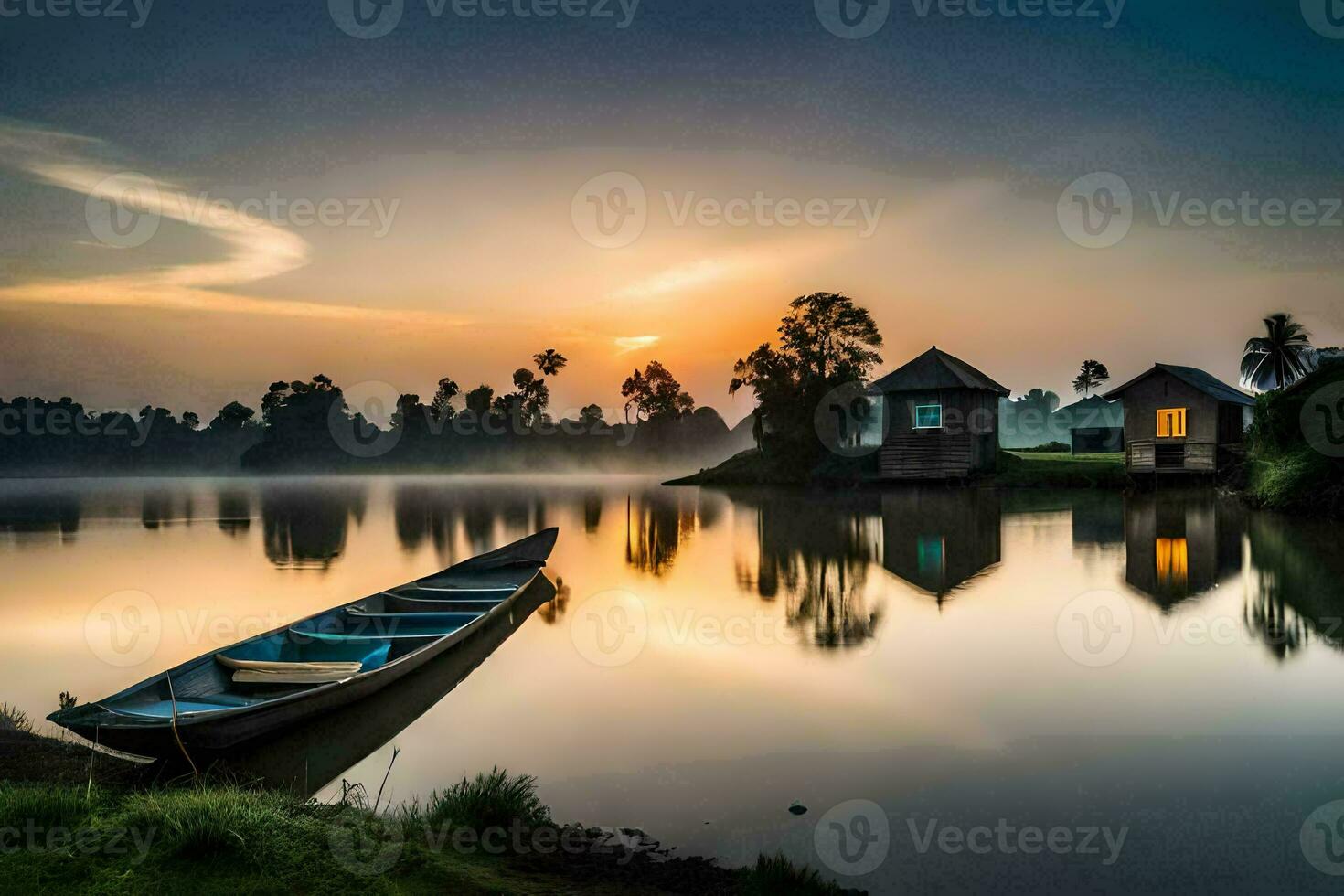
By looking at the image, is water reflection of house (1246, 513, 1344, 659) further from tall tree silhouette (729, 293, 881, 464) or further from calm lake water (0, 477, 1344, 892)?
tall tree silhouette (729, 293, 881, 464)

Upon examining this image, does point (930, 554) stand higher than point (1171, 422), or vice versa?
point (1171, 422)

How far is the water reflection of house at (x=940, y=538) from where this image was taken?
22.2 meters

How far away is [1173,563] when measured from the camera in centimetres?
2245

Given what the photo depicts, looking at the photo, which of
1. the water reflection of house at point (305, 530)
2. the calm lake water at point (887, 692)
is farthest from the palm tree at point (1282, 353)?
the water reflection of house at point (305, 530)

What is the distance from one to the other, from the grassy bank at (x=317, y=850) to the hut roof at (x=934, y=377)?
4587 centimetres

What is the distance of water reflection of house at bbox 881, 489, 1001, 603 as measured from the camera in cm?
2223

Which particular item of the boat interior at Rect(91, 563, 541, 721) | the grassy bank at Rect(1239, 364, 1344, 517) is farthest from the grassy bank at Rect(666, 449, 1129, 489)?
the boat interior at Rect(91, 563, 541, 721)

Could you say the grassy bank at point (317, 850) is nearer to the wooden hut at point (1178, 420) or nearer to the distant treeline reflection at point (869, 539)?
the distant treeline reflection at point (869, 539)

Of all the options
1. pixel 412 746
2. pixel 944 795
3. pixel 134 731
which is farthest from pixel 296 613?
pixel 944 795

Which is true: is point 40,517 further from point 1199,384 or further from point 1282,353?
point 1282,353

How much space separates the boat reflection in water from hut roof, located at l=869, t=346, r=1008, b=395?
133 feet

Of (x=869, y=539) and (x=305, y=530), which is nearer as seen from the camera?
(x=869, y=539)

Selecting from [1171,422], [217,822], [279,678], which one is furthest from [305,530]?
[1171,422]

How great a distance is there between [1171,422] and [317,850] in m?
49.2
